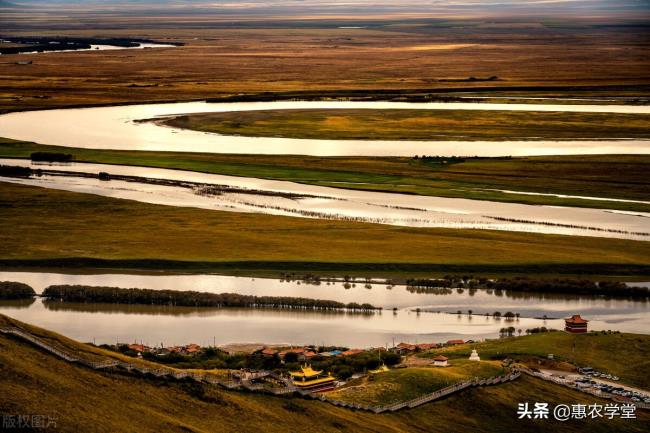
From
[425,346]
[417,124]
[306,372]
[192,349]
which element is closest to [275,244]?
[425,346]

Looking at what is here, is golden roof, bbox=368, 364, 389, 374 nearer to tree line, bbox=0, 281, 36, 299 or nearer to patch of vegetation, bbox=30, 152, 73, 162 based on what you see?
tree line, bbox=0, 281, 36, 299

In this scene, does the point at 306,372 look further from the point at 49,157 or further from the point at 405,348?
the point at 49,157

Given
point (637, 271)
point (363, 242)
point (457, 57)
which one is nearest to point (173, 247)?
point (363, 242)

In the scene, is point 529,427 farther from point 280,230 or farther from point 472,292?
point 280,230

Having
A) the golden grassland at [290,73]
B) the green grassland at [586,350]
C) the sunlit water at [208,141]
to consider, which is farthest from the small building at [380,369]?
the golden grassland at [290,73]

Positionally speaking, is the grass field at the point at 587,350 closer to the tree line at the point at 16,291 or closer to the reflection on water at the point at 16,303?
the reflection on water at the point at 16,303

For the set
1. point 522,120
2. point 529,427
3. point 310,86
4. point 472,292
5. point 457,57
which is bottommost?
point 529,427

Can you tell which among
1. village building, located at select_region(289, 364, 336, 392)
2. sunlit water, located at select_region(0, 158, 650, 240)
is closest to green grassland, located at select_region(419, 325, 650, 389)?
village building, located at select_region(289, 364, 336, 392)
